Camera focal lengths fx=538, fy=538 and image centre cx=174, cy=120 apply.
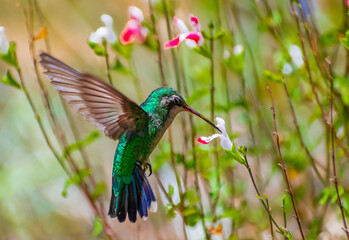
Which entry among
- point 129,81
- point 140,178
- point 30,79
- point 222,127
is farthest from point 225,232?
point 30,79

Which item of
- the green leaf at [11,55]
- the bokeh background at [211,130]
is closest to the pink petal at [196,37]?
the bokeh background at [211,130]

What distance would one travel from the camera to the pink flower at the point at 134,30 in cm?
201

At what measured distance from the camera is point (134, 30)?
2016 millimetres

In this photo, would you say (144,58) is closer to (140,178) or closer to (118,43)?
(118,43)

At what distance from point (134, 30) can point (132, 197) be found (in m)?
0.64

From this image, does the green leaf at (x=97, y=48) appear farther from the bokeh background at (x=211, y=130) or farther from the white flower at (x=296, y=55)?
the white flower at (x=296, y=55)

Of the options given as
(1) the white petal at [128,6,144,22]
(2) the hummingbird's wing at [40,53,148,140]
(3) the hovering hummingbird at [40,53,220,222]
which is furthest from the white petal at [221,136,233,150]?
(1) the white petal at [128,6,144,22]

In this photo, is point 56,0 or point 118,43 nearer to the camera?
point 118,43

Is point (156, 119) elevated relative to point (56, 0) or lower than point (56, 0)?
lower

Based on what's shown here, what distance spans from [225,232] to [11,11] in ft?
9.00

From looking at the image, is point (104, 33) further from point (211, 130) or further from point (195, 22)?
point (211, 130)

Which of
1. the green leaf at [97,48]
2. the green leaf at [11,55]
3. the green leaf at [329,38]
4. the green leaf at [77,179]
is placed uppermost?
the green leaf at [11,55]

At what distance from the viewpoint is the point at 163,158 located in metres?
2.01

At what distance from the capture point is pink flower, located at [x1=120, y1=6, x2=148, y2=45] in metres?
2.01
